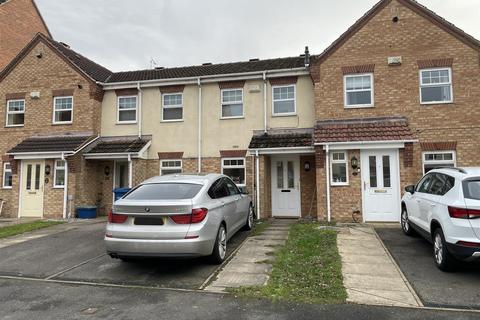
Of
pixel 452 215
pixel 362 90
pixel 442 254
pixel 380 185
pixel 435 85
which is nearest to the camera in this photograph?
pixel 452 215

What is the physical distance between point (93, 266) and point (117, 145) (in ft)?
27.3

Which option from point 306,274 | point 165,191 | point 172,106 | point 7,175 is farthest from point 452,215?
point 7,175

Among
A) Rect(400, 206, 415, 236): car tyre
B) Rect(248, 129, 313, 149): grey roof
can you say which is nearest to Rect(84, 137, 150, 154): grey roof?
Rect(248, 129, 313, 149): grey roof

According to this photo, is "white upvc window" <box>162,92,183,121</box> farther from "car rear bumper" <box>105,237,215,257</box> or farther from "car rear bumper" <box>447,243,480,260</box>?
"car rear bumper" <box>447,243,480,260</box>

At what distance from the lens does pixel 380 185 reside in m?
11.5

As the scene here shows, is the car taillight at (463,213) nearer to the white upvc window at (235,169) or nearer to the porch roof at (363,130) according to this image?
the porch roof at (363,130)

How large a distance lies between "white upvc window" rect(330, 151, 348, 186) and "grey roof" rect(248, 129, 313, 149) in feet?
3.14

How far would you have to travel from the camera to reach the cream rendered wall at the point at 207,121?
13.5 metres

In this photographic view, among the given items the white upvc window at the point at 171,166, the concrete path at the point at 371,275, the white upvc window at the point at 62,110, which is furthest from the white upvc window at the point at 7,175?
the concrete path at the point at 371,275

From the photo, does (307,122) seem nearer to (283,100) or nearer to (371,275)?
(283,100)

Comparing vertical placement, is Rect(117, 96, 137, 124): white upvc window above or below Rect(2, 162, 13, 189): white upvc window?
above

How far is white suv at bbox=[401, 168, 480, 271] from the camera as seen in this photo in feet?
17.8

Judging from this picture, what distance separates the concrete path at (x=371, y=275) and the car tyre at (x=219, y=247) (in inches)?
88.6

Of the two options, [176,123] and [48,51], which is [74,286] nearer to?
[176,123]
